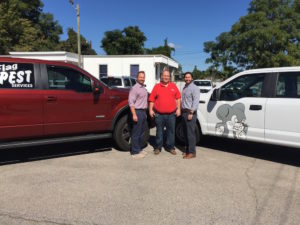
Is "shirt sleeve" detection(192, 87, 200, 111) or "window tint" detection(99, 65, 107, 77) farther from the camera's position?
"window tint" detection(99, 65, 107, 77)

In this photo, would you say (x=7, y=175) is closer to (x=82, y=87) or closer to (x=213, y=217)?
(x=82, y=87)

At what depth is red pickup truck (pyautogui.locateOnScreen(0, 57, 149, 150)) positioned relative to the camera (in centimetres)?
471

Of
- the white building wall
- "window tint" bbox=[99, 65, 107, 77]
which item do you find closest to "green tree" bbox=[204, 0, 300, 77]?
the white building wall

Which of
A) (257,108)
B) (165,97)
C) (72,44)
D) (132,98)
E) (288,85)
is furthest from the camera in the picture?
(72,44)

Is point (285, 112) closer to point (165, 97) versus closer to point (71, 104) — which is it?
point (165, 97)

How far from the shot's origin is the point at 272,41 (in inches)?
813

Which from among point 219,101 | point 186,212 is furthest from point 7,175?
point 219,101

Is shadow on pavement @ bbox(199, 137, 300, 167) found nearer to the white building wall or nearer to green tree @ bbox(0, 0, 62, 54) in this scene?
the white building wall

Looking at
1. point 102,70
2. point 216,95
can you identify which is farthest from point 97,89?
point 102,70

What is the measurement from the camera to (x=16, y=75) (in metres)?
4.79

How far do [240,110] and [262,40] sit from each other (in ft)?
→ 55.9

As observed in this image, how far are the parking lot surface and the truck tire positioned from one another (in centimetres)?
20

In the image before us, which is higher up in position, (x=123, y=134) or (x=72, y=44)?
(x=72, y=44)

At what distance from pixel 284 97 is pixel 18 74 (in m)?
4.70
